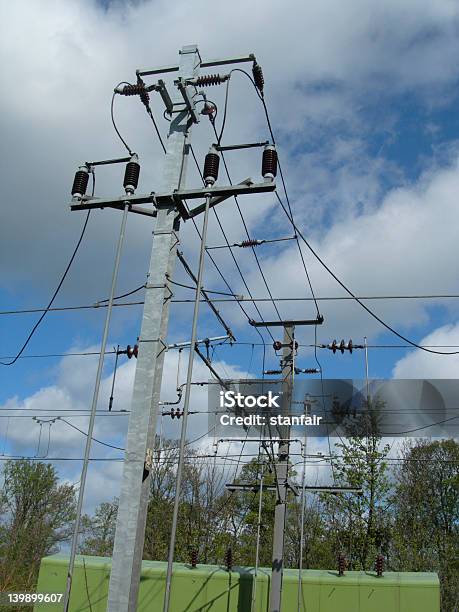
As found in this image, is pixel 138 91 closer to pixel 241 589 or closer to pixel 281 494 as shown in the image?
pixel 281 494

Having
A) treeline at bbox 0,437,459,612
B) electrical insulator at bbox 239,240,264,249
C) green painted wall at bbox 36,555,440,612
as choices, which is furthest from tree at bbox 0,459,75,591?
electrical insulator at bbox 239,240,264,249

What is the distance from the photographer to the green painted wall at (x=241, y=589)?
672 inches

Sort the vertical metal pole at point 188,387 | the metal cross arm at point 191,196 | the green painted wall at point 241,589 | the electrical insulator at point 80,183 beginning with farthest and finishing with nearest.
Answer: the green painted wall at point 241,589 < the electrical insulator at point 80,183 < the metal cross arm at point 191,196 < the vertical metal pole at point 188,387

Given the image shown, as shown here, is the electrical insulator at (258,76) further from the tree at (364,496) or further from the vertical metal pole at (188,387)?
the tree at (364,496)

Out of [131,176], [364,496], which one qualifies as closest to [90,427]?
[131,176]

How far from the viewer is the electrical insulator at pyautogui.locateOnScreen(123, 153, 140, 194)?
28.1 ft

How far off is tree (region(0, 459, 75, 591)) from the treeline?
0.21 feet

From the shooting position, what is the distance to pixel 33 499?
127ft

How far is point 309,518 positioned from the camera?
119 feet

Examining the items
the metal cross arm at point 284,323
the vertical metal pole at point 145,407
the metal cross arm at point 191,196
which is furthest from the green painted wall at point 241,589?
the metal cross arm at point 191,196

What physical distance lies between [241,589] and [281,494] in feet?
15.2

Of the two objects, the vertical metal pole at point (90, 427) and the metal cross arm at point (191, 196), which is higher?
the metal cross arm at point (191, 196)

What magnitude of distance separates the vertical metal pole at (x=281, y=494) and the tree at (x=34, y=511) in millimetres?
20380

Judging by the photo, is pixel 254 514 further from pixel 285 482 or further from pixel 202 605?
pixel 285 482
